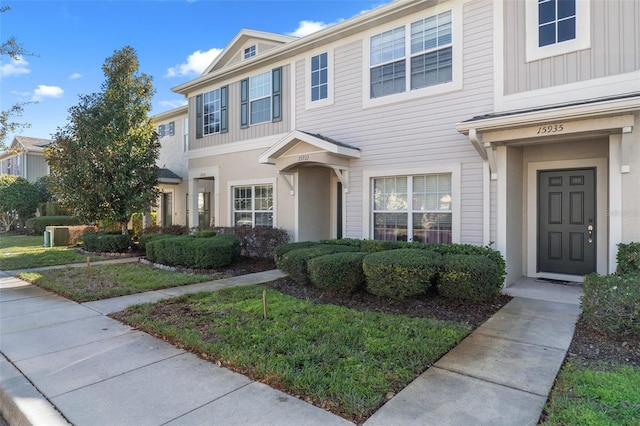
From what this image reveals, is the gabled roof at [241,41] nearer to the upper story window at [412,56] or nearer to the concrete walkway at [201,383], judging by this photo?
the upper story window at [412,56]

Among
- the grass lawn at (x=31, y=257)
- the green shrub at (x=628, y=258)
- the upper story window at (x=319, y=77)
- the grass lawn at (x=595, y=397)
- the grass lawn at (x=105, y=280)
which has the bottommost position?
the grass lawn at (x=595, y=397)

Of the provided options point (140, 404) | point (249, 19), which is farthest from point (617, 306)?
point (249, 19)

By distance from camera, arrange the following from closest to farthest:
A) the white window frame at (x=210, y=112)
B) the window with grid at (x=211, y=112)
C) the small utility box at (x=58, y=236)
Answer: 1. the white window frame at (x=210, y=112)
2. the window with grid at (x=211, y=112)
3. the small utility box at (x=58, y=236)

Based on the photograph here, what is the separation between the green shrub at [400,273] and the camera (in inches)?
236

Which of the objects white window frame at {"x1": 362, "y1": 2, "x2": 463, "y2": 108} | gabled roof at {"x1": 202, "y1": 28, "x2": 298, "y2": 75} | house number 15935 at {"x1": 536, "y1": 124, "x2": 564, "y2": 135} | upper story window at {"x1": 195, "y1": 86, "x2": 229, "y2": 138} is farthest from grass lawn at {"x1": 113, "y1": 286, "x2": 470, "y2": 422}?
gabled roof at {"x1": 202, "y1": 28, "x2": 298, "y2": 75}

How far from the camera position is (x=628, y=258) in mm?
5836

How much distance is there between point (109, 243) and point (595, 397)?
1400 cm

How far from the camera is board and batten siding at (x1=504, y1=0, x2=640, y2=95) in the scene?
20.0 feet

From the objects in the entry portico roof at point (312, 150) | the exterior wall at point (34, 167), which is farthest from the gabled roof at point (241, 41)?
the exterior wall at point (34, 167)

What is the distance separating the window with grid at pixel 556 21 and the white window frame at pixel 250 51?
9.14m

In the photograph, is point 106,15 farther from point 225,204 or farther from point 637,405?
point 637,405

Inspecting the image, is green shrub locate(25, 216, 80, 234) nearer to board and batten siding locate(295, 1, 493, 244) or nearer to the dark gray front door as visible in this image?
board and batten siding locate(295, 1, 493, 244)

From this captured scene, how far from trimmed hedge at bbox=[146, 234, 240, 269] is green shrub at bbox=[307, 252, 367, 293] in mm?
3624

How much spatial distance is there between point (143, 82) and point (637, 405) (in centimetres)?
A: 1582
